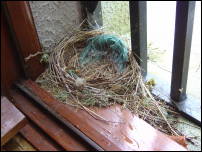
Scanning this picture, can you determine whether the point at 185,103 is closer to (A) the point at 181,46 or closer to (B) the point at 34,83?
(A) the point at 181,46

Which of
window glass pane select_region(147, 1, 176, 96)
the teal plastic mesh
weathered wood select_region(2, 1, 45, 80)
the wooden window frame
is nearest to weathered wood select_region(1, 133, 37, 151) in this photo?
the wooden window frame

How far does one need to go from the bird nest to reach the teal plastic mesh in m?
0.02

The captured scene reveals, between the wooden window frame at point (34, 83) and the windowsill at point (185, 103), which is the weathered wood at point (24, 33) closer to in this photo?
the wooden window frame at point (34, 83)

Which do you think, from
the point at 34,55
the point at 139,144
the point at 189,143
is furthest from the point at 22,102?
the point at 189,143

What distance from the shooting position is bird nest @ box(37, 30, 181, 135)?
1.09 meters

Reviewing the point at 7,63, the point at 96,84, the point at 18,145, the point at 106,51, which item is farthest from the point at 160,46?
the point at 18,145

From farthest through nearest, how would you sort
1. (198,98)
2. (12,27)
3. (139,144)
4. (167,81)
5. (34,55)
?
(167,81)
(198,98)
(34,55)
(12,27)
(139,144)

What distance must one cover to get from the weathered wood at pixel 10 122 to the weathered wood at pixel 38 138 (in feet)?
0.11

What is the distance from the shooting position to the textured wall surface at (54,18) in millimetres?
972

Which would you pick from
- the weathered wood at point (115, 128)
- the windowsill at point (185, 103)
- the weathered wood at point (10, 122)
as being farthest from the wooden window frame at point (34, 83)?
the windowsill at point (185, 103)

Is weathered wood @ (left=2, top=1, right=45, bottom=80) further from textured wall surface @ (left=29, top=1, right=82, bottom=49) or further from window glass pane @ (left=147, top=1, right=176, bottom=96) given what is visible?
window glass pane @ (left=147, top=1, right=176, bottom=96)

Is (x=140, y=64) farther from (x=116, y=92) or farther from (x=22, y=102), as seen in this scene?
(x=22, y=102)

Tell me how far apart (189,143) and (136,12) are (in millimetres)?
492

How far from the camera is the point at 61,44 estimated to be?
116cm
